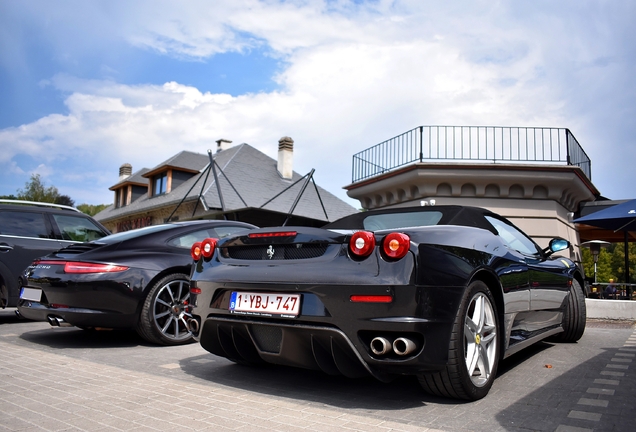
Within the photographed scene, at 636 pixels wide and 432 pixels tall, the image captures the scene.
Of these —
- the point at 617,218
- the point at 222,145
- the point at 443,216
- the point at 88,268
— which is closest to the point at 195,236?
the point at 88,268

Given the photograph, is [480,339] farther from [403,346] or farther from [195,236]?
[195,236]

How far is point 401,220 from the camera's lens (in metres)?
4.20

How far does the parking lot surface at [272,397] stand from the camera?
290cm

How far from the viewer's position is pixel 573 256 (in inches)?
555

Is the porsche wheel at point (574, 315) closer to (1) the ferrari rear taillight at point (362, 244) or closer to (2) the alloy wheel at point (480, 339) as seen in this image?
(2) the alloy wheel at point (480, 339)

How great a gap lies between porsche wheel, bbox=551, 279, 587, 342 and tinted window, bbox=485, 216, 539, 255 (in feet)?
3.47

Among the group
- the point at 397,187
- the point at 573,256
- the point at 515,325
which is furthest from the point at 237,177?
the point at 515,325

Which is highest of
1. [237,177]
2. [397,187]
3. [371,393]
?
[237,177]

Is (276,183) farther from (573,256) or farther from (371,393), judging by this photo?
(371,393)

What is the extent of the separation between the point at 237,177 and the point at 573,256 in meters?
18.1

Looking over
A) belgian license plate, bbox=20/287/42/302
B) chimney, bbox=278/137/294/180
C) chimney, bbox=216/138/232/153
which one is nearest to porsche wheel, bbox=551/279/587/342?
belgian license plate, bbox=20/287/42/302

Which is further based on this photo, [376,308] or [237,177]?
[237,177]

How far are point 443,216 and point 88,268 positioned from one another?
3.41 m

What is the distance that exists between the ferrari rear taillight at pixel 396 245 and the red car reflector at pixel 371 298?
0.76ft
